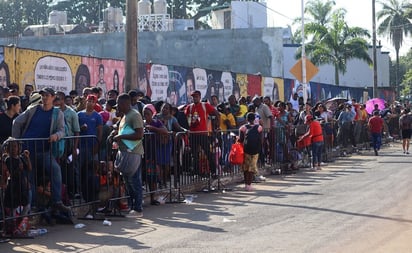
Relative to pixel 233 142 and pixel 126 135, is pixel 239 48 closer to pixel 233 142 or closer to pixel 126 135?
pixel 233 142

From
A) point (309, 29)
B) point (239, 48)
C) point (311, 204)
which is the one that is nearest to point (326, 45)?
point (309, 29)

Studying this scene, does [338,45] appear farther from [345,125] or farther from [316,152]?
[316,152]

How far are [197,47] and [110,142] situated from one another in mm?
30458

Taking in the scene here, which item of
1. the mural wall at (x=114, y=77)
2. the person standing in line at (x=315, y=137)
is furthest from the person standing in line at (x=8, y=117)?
the person standing in line at (x=315, y=137)

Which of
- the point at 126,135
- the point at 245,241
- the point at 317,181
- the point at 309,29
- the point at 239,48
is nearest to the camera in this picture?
the point at 245,241

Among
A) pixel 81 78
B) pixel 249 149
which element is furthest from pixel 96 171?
pixel 81 78

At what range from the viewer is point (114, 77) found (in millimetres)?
20641

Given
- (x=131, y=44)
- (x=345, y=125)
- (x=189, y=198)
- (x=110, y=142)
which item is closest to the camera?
(x=110, y=142)

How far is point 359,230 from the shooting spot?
995 centimetres

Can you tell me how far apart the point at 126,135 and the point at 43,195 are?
1611 mm

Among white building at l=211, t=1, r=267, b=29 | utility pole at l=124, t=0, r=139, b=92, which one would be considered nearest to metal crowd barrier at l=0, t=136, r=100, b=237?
utility pole at l=124, t=0, r=139, b=92

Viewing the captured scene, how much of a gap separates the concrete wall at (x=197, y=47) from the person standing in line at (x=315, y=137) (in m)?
19.9

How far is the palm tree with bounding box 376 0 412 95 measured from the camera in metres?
70.7

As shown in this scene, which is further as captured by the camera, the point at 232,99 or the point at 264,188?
the point at 232,99
